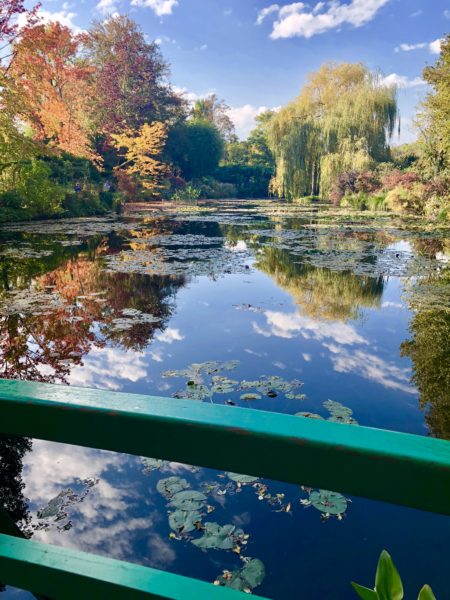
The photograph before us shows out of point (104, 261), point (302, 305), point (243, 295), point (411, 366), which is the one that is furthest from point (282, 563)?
point (104, 261)

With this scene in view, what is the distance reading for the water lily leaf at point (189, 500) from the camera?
6.72ft

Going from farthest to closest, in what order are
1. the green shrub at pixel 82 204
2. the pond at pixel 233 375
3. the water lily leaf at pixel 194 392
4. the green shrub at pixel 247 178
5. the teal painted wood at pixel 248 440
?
the green shrub at pixel 247 178
the green shrub at pixel 82 204
the water lily leaf at pixel 194 392
the pond at pixel 233 375
the teal painted wood at pixel 248 440

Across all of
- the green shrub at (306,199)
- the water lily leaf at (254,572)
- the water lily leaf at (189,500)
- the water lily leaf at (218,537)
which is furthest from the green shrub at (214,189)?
the water lily leaf at (254,572)

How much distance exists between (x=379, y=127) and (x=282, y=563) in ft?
73.3

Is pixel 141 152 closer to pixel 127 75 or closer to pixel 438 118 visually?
pixel 127 75

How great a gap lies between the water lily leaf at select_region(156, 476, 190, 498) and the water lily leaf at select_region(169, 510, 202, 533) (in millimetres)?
141

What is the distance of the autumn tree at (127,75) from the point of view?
2767cm

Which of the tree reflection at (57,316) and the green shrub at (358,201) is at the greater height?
Result: the green shrub at (358,201)

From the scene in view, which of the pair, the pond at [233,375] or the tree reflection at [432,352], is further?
the tree reflection at [432,352]

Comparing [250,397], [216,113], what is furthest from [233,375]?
[216,113]

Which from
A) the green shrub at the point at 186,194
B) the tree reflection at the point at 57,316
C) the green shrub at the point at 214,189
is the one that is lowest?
the tree reflection at the point at 57,316

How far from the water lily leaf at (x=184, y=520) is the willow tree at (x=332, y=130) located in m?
20.4

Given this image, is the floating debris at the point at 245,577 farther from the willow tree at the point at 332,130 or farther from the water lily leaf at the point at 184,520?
the willow tree at the point at 332,130

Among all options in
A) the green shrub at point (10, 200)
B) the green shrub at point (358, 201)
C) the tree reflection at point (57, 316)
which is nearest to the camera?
the tree reflection at point (57, 316)
